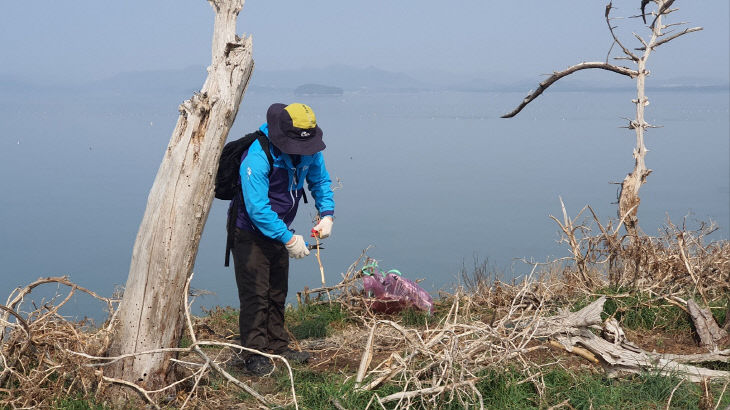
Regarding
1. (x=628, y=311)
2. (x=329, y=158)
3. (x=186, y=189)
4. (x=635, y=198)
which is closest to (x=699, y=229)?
(x=635, y=198)

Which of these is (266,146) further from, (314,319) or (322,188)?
(314,319)

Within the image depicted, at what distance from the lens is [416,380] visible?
446 cm

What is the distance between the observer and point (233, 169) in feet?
17.8

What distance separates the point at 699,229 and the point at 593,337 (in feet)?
9.93

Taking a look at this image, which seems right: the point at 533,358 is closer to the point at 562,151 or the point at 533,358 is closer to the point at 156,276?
the point at 156,276

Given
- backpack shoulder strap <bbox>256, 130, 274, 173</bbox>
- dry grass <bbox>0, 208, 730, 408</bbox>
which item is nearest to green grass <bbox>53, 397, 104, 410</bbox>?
dry grass <bbox>0, 208, 730, 408</bbox>

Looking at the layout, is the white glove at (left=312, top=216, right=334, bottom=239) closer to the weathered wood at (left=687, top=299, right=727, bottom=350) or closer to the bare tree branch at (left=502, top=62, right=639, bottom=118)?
the weathered wood at (left=687, top=299, right=727, bottom=350)

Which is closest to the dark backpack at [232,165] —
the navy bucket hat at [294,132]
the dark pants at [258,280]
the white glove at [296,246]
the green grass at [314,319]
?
the navy bucket hat at [294,132]

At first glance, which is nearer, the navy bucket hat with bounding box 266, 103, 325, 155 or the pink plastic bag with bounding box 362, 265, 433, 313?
the navy bucket hat with bounding box 266, 103, 325, 155

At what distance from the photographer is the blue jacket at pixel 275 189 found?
5.34 m

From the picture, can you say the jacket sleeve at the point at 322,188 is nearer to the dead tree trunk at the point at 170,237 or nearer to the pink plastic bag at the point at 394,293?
the dead tree trunk at the point at 170,237

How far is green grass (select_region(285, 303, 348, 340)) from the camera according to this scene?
22.7ft

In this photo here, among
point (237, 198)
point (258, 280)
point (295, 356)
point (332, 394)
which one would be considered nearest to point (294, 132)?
point (237, 198)

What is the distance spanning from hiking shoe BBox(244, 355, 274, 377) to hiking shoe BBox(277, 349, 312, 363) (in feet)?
0.57
